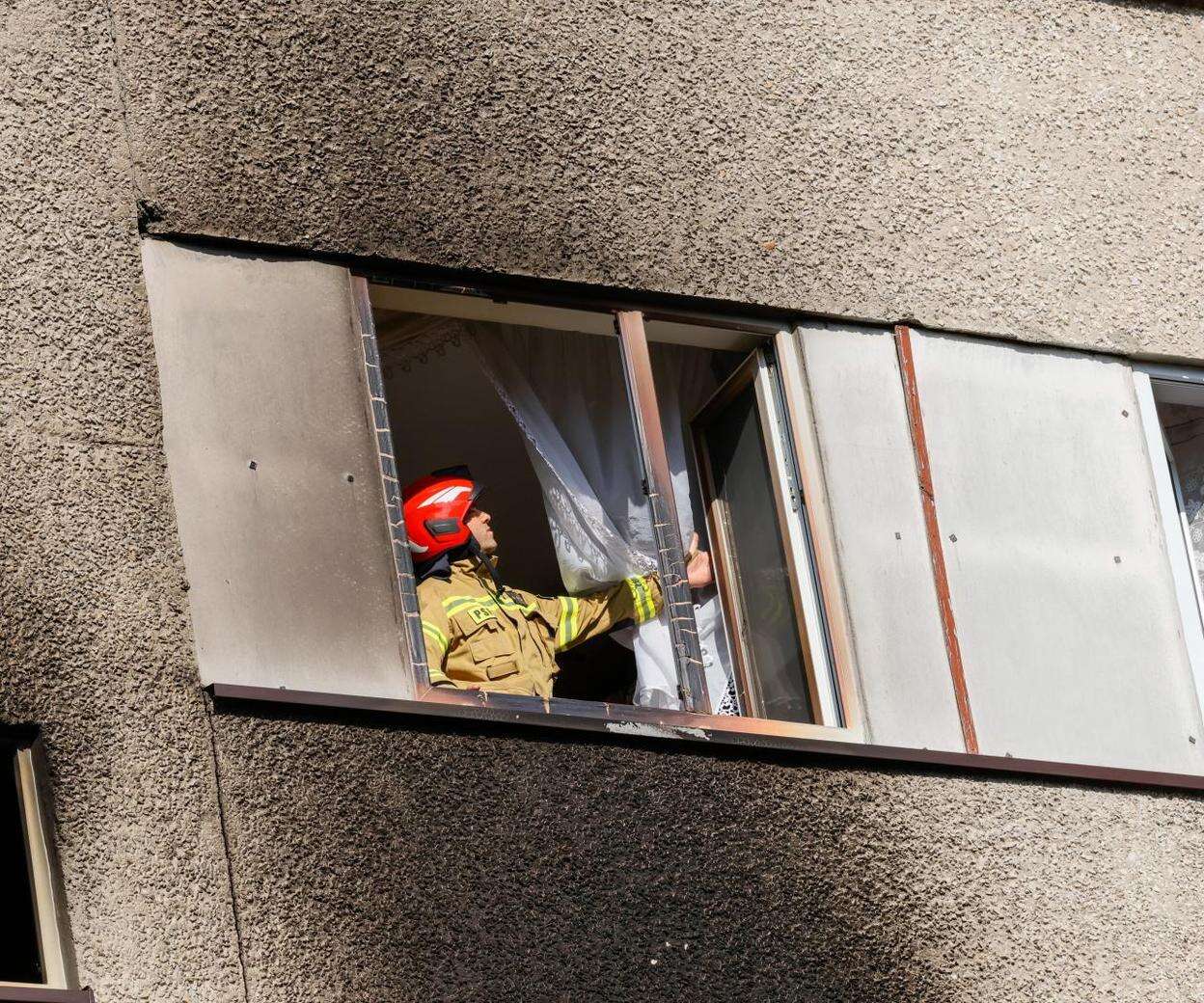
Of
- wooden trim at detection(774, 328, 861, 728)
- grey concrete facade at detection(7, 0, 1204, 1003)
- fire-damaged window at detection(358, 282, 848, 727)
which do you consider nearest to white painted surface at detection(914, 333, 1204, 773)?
grey concrete facade at detection(7, 0, 1204, 1003)

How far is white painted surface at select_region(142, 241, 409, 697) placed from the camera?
4410mm

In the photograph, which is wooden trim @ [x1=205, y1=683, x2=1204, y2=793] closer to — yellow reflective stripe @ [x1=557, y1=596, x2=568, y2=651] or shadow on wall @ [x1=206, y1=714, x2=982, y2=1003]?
shadow on wall @ [x1=206, y1=714, x2=982, y2=1003]

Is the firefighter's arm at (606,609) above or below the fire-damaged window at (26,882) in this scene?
above

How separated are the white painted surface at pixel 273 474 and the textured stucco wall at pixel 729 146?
186mm

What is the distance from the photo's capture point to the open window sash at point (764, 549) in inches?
206

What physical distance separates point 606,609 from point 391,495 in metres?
1.13

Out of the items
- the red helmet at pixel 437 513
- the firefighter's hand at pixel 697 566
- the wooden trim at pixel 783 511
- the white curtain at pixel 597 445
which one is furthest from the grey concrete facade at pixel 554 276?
the red helmet at pixel 437 513

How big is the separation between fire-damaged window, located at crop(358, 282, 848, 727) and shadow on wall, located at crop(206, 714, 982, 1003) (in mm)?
453

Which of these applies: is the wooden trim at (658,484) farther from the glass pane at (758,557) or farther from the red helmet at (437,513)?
the red helmet at (437,513)

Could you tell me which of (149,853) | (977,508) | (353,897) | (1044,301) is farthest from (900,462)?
(149,853)

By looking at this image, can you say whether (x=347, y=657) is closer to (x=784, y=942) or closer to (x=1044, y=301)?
(x=784, y=942)

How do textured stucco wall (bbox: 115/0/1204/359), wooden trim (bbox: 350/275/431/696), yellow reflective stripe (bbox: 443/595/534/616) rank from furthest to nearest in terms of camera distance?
1. yellow reflective stripe (bbox: 443/595/534/616)
2. textured stucco wall (bbox: 115/0/1204/359)
3. wooden trim (bbox: 350/275/431/696)

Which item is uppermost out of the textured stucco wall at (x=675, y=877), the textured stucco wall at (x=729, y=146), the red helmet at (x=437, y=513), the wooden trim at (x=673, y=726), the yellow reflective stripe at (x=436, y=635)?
the textured stucco wall at (x=729, y=146)

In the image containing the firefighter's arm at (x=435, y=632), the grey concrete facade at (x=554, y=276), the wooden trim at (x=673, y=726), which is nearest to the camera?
the grey concrete facade at (x=554, y=276)
